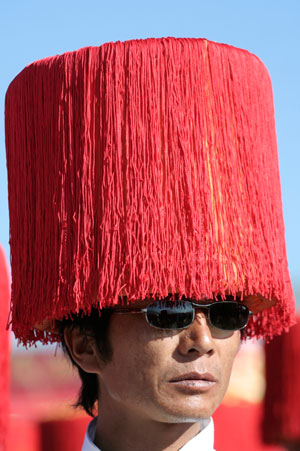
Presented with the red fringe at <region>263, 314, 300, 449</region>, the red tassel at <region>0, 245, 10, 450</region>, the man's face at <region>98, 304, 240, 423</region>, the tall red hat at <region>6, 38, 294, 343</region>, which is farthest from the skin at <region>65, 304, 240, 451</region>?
the red fringe at <region>263, 314, 300, 449</region>

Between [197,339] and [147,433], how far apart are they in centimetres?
33

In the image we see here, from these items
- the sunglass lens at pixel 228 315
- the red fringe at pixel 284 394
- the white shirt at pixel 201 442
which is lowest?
the red fringe at pixel 284 394

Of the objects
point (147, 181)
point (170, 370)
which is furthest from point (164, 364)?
point (147, 181)

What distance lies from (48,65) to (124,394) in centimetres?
94

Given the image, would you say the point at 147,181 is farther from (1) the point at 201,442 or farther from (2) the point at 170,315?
(1) the point at 201,442

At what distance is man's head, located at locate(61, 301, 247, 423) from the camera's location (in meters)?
2.88

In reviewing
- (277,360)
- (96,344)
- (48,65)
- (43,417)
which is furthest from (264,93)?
(43,417)

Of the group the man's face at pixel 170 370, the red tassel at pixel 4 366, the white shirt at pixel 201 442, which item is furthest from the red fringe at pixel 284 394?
the man's face at pixel 170 370

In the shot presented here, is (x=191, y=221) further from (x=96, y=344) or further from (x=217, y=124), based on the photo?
(x=96, y=344)

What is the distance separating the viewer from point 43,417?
293 inches

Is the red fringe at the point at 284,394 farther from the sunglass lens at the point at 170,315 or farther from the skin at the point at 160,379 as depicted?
the sunglass lens at the point at 170,315

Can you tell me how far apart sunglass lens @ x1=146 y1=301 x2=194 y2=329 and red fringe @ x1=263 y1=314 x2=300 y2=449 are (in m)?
3.33

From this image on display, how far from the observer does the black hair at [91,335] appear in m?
3.04

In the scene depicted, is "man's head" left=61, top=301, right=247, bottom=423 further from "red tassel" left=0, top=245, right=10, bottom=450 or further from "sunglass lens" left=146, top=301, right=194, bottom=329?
"red tassel" left=0, top=245, right=10, bottom=450
